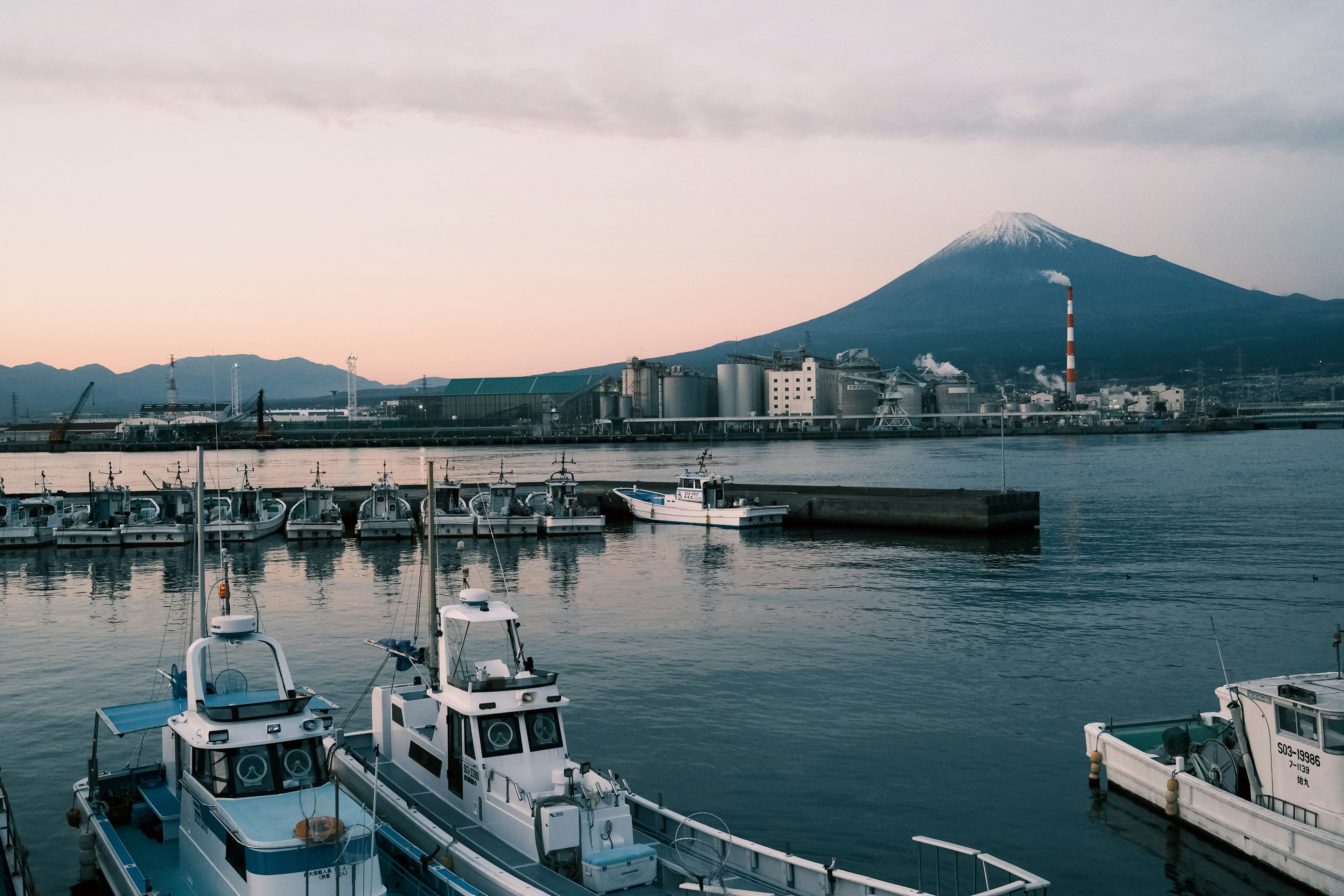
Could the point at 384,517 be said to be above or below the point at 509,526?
above

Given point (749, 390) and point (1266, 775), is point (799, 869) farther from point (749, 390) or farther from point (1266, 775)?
point (749, 390)

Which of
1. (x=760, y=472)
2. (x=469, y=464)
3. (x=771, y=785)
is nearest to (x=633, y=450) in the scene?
(x=469, y=464)

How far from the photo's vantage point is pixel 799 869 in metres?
10.3

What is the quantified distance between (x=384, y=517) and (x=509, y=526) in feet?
20.8

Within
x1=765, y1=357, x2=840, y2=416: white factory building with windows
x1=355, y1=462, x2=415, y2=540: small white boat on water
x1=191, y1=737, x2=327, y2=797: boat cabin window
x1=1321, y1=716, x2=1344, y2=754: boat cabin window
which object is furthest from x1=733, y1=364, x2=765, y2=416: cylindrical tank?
x1=191, y1=737, x2=327, y2=797: boat cabin window

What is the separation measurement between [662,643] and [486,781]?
1442 centimetres

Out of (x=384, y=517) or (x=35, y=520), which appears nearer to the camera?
(x=35, y=520)

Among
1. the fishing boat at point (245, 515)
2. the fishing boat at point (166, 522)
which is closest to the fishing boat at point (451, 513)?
the fishing boat at point (245, 515)

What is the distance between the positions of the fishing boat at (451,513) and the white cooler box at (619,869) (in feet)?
126

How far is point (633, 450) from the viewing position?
444 ft

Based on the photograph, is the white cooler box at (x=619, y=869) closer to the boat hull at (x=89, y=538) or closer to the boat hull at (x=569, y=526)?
the boat hull at (x=569, y=526)

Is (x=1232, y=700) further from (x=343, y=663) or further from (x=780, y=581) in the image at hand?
(x=780, y=581)

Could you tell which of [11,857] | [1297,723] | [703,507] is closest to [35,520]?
[703,507]

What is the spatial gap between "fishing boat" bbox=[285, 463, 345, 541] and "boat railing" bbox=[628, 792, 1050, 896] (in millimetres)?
39913
